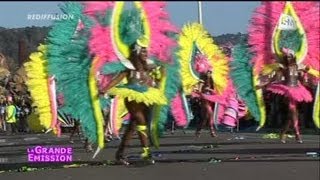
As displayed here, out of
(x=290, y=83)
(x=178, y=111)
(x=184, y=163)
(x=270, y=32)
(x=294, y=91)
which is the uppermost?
(x=270, y=32)

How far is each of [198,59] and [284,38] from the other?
2.25 metres

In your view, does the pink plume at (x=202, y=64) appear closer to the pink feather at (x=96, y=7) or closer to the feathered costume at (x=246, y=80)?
the feathered costume at (x=246, y=80)

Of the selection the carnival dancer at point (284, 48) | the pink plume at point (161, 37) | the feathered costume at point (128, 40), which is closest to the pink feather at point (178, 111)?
the feathered costume at point (128, 40)

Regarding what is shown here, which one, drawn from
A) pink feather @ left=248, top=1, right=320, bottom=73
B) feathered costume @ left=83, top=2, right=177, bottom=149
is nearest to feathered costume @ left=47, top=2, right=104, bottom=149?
feathered costume @ left=83, top=2, right=177, bottom=149

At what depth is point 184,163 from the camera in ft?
32.8

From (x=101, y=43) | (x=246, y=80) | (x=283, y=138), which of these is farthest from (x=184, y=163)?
(x=283, y=138)

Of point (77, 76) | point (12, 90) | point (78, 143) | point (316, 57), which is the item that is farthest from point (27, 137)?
point (316, 57)

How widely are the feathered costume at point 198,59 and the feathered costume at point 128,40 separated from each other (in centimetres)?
61

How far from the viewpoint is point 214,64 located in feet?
38.5

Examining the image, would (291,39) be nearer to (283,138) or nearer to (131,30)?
(131,30)

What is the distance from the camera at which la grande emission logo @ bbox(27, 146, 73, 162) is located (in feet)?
31.8

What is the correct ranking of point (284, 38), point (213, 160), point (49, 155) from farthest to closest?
point (213, 160), point (49, 155), point (284, 38)

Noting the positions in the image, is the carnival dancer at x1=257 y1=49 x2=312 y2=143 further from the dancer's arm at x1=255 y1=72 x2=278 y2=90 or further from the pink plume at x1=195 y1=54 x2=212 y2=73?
the pink plume at x1=195 y1=54 x2=212 y2=73

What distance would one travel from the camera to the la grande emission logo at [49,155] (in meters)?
9.68
